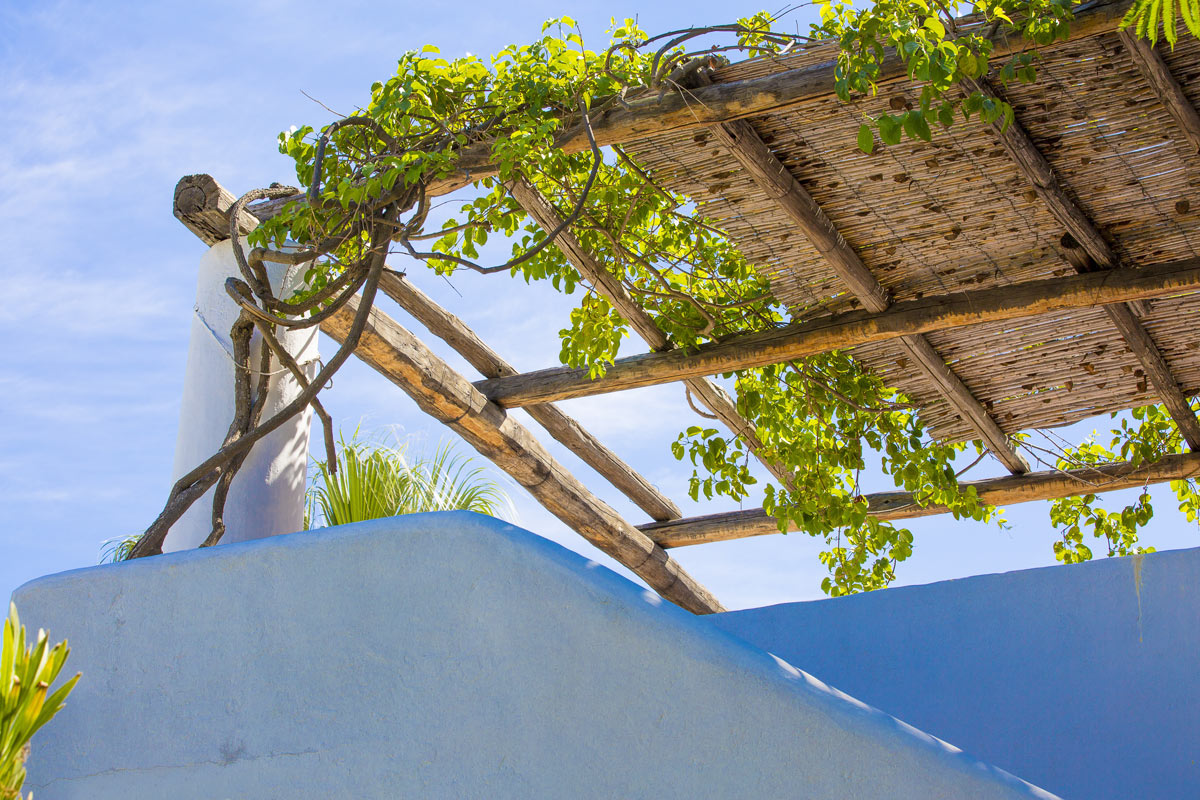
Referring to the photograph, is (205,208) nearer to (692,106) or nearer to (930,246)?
(692,106)

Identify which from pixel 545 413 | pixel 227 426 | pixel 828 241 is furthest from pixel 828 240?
pixel 227 426

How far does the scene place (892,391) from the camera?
4.27m

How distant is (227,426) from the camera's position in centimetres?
297

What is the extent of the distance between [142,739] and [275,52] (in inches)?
99.5

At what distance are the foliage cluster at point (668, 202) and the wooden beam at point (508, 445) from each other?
0.37 meters

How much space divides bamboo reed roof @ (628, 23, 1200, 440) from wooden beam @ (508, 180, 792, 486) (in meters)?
0.40

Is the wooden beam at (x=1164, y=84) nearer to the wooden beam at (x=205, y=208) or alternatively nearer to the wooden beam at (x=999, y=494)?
the wooden beam at (x=999, y=494)

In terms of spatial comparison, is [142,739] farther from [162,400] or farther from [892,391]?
[892,391]

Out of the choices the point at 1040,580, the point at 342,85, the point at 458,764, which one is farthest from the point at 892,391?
the point at 458,764

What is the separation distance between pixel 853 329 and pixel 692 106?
1.16 meters

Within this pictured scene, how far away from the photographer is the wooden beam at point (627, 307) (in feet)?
11.3

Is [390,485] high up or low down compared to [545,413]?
down

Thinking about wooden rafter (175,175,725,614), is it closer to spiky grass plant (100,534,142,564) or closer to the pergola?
the pergola

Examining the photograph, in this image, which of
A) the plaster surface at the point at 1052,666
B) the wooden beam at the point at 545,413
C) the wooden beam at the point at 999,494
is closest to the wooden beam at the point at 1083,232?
the wooden beam at the point at 999,494
